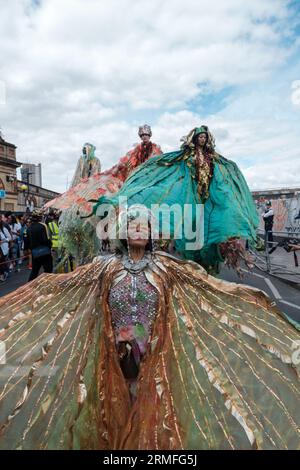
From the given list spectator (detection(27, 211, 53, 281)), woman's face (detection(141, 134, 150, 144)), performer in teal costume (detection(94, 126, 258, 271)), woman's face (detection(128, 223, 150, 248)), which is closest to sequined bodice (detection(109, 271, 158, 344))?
woman's face (detection(128, 223, 150, 248))

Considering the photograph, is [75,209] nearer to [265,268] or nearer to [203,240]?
[203,240]

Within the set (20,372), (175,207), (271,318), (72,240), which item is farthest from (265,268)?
(20,372)

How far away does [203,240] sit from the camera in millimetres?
3746

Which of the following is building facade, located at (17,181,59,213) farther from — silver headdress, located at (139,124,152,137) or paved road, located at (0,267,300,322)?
silver headdress, located at (139,124,152,137)

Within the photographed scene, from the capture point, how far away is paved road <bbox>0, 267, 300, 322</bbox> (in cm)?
619

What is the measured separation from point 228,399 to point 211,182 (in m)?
2.27

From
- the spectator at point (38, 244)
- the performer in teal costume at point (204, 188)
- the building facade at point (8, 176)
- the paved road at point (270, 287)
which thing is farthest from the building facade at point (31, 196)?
the performer in teal costume at point (204, 188)

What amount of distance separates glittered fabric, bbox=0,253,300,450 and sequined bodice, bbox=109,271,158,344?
4 cm

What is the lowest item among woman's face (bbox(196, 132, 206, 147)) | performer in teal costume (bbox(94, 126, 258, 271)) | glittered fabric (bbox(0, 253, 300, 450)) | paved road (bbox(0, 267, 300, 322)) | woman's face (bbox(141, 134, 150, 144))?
paved road (bbox(0, 267, 300, 322))

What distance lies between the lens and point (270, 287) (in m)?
7.88

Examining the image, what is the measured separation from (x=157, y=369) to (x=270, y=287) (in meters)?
6.18

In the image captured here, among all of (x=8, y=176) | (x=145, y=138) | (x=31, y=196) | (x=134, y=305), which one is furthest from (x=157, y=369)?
(x=31, y=196)

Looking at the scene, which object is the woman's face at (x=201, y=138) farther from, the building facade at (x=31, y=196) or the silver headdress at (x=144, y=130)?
the building facade at (x=31, y=196)

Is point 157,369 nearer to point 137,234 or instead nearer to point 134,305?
point 134,305
